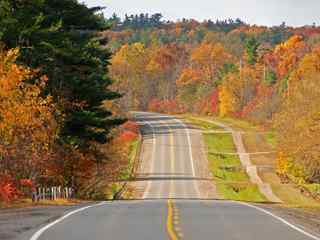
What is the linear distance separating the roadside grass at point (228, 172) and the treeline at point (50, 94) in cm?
2810

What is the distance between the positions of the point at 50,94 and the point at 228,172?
5594cm

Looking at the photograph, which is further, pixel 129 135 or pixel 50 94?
pixel 129 135

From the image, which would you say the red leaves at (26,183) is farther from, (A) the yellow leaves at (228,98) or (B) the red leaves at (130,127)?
(A) the yellow leaves at (228,98)

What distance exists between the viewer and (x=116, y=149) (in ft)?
221

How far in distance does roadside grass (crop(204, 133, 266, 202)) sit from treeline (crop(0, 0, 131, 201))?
2810cm

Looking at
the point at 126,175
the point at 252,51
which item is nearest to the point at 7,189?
the point at 126,175

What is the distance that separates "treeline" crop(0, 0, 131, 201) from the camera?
130ft

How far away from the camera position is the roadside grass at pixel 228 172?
265ft

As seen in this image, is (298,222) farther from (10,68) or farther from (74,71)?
(74,71)

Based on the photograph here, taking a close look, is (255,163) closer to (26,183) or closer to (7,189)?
(26,183)

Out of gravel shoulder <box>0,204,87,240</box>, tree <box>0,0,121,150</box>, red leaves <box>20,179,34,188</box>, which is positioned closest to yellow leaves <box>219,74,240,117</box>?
tree <box>0,0,121,150</box>

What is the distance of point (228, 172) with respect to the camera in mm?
100312

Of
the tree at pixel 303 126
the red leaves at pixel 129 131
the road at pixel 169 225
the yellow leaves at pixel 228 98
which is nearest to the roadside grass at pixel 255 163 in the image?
the tree at pixel 303 126

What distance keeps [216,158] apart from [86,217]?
84.7 m
